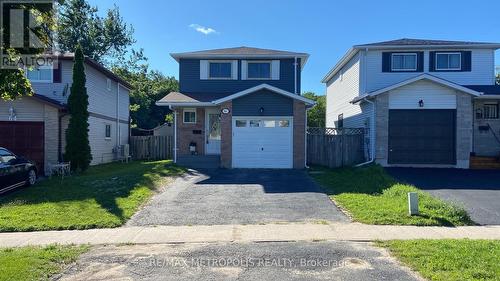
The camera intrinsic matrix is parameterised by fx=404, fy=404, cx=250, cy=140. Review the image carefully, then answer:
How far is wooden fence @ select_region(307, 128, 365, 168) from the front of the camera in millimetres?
19031

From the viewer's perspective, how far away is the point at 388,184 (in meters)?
13.5

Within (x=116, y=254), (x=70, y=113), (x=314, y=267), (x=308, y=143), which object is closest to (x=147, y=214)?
(x=116, y=254)

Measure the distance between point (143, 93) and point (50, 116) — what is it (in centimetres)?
2578

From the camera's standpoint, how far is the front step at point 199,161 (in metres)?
19.3

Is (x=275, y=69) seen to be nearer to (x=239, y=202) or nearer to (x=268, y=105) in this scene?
(x=268, y=105)

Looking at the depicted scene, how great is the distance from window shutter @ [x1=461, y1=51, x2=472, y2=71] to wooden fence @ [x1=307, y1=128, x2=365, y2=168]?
22.8 ft

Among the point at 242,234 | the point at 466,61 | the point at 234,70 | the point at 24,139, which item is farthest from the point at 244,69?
the point at 242,234

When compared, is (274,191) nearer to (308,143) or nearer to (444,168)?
(308,143)

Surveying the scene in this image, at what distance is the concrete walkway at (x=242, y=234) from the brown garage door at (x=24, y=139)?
10380 millimetres

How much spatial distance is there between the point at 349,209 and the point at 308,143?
9.79 meters

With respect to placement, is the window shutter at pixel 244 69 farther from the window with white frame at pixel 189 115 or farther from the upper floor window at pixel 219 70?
the window with white frame at pixel 189 115

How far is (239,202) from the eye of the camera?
37.4ft

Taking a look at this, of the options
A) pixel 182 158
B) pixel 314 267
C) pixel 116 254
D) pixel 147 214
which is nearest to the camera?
pixel 314 267

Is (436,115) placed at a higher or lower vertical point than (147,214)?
higher
